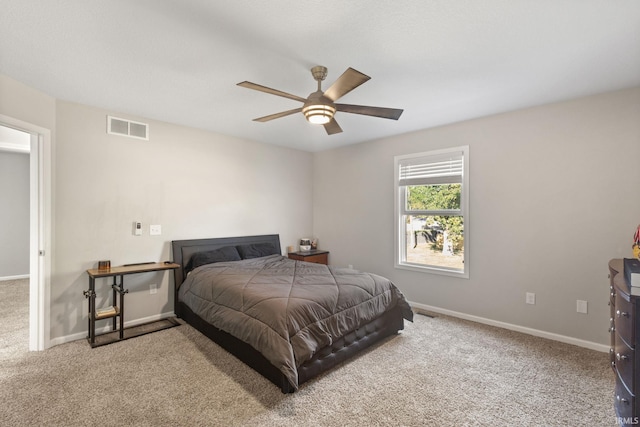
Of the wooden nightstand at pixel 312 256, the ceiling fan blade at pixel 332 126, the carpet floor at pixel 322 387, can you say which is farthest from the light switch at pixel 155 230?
the ceiling fan blade at pixel 332 126

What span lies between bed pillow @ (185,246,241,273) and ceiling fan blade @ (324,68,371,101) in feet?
8.64

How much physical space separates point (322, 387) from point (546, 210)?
117 inches

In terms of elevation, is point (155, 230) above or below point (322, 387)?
above

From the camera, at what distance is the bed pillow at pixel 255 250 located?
4.30 meters

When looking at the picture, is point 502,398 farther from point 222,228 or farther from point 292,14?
point 222,228

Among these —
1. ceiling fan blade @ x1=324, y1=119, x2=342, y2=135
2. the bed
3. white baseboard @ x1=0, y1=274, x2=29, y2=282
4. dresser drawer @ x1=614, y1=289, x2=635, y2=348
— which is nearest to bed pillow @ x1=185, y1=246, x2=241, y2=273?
the bed

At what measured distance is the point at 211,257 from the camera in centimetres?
383

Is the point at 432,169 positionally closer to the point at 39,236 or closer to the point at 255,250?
the point at 255,250

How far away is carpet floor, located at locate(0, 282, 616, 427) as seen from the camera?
1924 millimetres

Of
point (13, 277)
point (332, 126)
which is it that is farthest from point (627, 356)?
point (13, 277)

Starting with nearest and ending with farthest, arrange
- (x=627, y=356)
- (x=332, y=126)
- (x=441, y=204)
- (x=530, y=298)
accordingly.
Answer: (x=627, y=356), (x=332, y=126), (x=530, y=298), (x=441, y=204)

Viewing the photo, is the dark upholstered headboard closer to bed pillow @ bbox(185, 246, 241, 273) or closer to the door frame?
bed pillow @ bbox(185, 246, 241, 273)

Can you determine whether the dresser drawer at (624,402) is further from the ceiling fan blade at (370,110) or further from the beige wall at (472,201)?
the ceiling fan blade at (370,110)

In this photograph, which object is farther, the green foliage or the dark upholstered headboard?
Result: the green foliage
